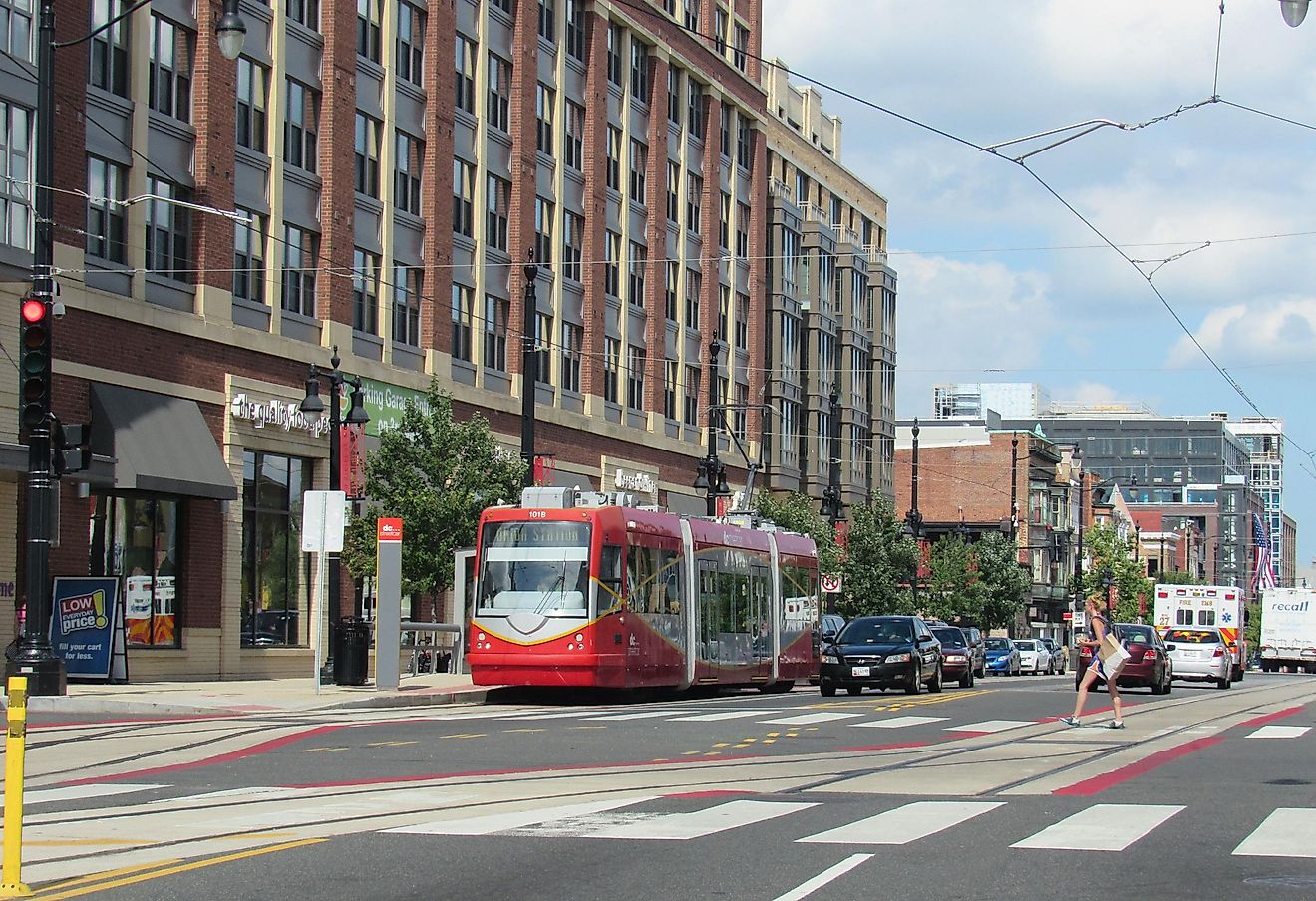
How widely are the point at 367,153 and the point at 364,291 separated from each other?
3.28m

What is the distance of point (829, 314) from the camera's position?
3000 inches

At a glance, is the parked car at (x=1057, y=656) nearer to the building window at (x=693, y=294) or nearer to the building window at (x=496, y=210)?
the building window at (x=693, y=294)

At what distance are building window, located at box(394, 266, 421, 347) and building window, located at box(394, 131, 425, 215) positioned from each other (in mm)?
1527

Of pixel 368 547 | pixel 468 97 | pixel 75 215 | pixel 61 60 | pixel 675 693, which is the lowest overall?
pixel 675 693

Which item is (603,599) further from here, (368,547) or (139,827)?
(139,827)

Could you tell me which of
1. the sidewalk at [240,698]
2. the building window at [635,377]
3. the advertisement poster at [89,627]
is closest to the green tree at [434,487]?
the sidewalk at [240,698]

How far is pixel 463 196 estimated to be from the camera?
4866cm


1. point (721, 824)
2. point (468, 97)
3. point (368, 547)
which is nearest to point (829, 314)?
point (468, 97)

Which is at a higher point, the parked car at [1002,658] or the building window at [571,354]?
the building window at [571,354]

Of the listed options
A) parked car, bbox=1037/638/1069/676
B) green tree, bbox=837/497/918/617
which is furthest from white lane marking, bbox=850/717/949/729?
parked car, bbox=1037/638/1069/676

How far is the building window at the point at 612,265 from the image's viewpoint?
57.1m

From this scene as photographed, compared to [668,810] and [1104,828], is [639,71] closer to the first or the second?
[668,810]

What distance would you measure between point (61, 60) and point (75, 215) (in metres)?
2.72

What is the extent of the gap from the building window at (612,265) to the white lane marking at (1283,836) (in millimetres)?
44650
